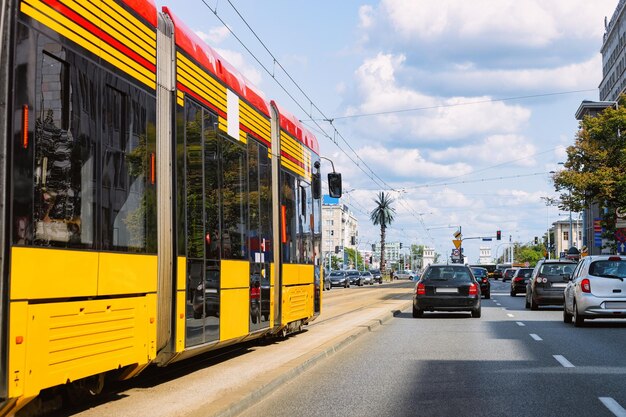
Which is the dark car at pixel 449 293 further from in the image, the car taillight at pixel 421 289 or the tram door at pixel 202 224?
the tram door at pixel 202 224

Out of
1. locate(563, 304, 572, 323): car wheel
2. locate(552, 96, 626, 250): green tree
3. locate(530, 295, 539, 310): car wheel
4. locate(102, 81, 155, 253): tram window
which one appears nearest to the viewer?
locate(102, 81, 155, 253): tram window

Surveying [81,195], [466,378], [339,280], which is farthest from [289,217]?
[339,280]

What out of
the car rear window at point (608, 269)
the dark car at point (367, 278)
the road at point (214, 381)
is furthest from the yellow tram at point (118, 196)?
the dark car at point (367, 278)

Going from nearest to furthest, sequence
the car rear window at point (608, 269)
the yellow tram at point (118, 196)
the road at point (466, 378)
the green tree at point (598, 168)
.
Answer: the yellow tram at point (118, 196) → the road at point (466, 378) → the car rear window at point (608, 269) → the green tree at point (598, 168)

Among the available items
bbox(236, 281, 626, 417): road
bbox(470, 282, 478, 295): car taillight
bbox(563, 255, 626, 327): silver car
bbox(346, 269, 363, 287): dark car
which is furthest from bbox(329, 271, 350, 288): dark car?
bbox(236, 281, 626, 417): road

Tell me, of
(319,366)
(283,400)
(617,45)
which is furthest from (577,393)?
(617,45)

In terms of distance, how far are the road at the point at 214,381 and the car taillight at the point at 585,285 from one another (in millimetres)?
6427

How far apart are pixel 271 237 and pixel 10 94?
827 cm

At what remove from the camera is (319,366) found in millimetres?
12609

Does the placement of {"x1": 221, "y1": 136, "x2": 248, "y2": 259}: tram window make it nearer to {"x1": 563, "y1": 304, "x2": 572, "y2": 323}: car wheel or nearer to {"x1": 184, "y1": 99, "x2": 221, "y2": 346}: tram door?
{"x1": 184, "y1": 99, "x2": 221, "y2": 346}: tram door

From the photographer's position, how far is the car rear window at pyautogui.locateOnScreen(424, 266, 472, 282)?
82.3 ft

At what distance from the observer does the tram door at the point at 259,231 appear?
12.6 meters

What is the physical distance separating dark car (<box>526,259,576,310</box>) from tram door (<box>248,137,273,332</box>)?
17.1m

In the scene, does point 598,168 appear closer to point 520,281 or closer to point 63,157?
point 520,281
